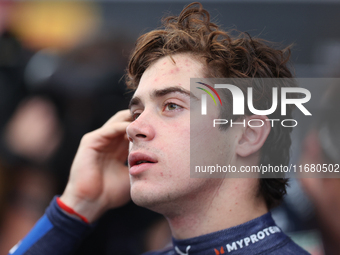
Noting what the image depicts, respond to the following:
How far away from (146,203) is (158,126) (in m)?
0.39

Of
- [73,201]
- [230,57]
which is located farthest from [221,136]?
[73,201]

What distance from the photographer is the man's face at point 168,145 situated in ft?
5.25

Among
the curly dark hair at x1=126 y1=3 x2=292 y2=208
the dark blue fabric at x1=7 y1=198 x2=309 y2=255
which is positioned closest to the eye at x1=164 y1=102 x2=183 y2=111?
the curly dark hair at x1=126 y1=3 x2=292 y2=208

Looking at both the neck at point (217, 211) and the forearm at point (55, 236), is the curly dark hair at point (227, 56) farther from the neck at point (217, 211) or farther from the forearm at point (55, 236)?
the forearm at point (55, 236)

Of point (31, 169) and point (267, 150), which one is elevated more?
point (267, 150)

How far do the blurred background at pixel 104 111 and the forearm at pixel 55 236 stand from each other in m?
0.29

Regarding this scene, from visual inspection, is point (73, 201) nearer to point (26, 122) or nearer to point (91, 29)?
point (26, 122)

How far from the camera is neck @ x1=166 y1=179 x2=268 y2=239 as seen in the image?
1691 millimetres

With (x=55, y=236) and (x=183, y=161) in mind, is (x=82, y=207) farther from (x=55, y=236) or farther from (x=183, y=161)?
(x=183, y=161)

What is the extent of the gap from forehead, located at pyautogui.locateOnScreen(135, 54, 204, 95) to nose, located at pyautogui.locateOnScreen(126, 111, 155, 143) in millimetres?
184

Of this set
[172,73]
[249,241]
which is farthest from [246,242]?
[172,73]

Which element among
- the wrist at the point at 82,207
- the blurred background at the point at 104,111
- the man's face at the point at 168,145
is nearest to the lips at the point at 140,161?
the man's face at the point at 168,145

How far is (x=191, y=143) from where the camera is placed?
64.1 inches

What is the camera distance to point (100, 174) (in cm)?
230
